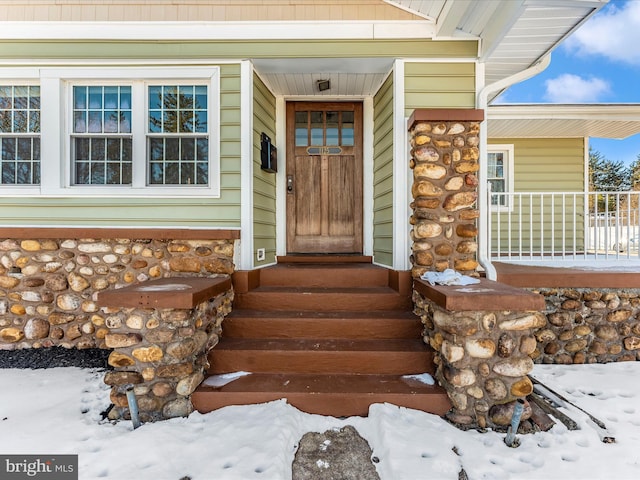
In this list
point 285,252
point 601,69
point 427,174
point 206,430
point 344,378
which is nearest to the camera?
point 206,430

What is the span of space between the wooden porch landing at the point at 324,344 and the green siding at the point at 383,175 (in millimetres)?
356

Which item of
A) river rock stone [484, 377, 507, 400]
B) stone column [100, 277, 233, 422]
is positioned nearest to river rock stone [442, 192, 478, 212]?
river rock stone [484, 377, 507, 400]

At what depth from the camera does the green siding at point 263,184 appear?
3.65 meters

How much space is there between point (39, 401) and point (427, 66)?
441cm

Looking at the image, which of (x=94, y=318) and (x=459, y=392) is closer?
(x=459, y=392)

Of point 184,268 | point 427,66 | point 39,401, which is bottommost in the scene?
point 39,401

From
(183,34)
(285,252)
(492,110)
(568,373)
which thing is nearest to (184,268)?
(285,252)

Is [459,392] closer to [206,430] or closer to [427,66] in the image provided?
[206,430]

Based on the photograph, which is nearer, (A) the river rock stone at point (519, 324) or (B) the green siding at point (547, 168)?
(A) the river rock stone at point (519, 324)

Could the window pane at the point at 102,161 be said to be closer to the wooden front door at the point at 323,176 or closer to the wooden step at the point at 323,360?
the wooden front door at the point at 323,176

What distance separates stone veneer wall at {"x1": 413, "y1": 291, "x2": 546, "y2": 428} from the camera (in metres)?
2.25

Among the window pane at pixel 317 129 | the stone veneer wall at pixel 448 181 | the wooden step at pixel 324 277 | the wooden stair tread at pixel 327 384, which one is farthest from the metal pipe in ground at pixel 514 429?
the window pane at pixel 317 129

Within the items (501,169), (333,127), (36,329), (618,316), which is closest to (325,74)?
(333,127)

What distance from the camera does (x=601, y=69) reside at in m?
Answer: 58.9
